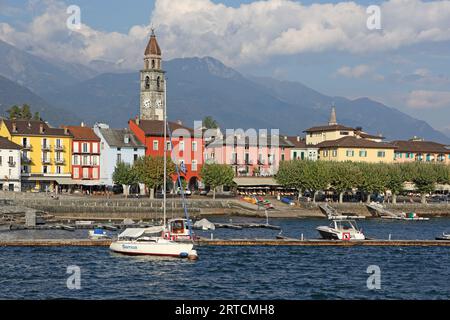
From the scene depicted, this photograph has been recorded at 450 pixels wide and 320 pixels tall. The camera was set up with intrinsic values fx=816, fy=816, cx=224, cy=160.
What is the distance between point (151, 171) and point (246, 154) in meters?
26.5

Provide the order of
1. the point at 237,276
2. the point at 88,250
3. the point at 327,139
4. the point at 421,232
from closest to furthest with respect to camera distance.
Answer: the point at 237,276, the point at 88,250, the point at 421,232, the point at 327,139

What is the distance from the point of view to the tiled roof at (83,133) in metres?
124

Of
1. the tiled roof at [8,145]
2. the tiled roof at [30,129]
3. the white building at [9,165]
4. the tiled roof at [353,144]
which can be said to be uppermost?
the tiled roof at [30,129]

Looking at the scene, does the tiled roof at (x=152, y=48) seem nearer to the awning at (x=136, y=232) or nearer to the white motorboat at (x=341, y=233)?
the white motorboat at (x=341, y=233)

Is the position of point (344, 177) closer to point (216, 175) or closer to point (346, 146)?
point (216, 175)

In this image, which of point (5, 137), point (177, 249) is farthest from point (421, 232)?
point (5, 137)

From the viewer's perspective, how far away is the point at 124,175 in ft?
387

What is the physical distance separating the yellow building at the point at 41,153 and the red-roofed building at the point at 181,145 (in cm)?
1248

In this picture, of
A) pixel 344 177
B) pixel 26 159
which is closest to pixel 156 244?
pixel 26 159

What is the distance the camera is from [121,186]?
4924 inches

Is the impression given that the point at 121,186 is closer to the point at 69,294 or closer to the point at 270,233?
the point at 270,233

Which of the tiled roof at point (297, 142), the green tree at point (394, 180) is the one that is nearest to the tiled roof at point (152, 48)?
the tiled roof at point (297, 142)

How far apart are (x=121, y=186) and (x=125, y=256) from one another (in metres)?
68.8

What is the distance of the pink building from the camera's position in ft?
438
